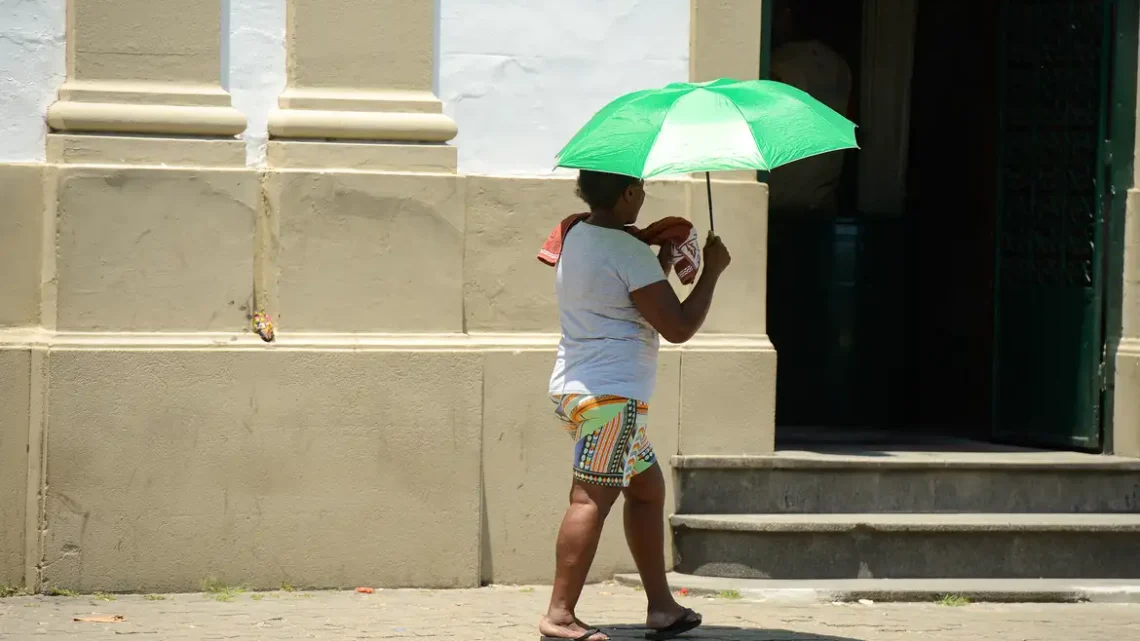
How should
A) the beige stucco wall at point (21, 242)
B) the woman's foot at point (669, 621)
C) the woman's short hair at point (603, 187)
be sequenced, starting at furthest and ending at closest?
1. the beige stucco wall at point (21, 242)
2. the woman's foot at point (669, 621)
3. the woman's short hair at point (603, 187)

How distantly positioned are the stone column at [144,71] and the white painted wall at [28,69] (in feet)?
0.19

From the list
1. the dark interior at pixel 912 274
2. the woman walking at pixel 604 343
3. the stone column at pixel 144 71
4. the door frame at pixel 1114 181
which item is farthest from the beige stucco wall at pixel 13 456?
the door frame at pixel 1114 181

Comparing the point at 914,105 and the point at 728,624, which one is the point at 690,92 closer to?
the point at 728,624

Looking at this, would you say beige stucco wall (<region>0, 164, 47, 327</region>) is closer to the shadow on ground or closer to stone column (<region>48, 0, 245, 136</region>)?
stone column (<region>48, 0, 245, 136</region>)

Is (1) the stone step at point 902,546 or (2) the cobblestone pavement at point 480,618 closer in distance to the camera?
(2) the cobblestone pavement at point 480,618

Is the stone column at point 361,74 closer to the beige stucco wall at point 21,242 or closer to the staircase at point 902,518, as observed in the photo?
the beige stucco wall at point 21,242

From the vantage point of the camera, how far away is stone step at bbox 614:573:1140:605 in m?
6.46

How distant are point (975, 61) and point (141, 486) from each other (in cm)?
588

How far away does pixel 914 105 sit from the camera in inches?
382

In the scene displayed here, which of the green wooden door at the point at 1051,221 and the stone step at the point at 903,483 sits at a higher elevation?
the green wooden door at the point at 1051,221

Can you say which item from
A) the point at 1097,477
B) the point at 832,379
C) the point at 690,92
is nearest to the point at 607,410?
the point at 690,92

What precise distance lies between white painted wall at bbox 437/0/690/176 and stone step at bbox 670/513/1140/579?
1815 millimetres

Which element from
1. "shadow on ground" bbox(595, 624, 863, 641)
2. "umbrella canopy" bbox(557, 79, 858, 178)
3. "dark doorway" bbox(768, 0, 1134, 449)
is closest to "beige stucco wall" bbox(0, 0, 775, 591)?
"shadow on ground" bbox(595, 624, 863, 641)

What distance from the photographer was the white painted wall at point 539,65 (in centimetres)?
668
